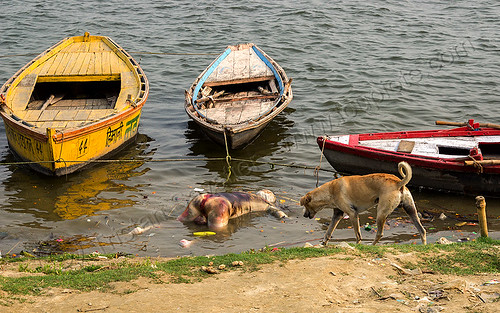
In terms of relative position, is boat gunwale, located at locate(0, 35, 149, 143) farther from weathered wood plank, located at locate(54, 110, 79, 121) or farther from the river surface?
the river surface

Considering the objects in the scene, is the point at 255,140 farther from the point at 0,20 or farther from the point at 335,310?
the point at 0,20

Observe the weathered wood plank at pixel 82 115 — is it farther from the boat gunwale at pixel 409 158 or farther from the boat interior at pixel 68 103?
the boat gunwale at pixel 409 158

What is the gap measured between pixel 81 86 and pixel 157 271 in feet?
30.9

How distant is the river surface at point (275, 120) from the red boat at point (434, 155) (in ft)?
1.35

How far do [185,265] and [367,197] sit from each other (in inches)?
109

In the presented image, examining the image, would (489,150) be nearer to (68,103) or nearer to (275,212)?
(275,212)

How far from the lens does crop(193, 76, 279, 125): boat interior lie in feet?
42.5

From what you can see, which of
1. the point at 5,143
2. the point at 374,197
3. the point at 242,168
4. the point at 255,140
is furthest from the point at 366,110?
the point at 5,143

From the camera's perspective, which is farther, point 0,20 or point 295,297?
point 0,20

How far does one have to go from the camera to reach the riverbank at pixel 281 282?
5.50 m

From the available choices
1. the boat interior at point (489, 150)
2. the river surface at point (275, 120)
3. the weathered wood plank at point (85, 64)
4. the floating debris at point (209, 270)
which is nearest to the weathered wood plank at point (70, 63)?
the weathered wood plank at point (85, 64)

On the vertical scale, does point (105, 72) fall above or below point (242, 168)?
above

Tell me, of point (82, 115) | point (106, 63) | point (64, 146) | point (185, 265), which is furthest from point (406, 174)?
point (106, 63)

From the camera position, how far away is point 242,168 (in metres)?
12.6
